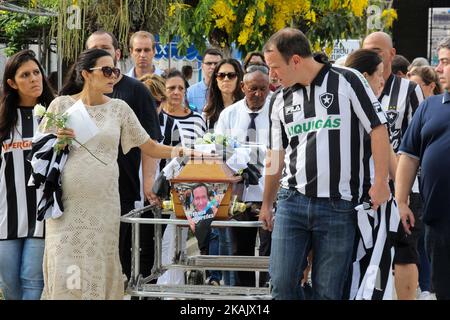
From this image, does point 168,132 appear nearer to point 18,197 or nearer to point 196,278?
point 196,278

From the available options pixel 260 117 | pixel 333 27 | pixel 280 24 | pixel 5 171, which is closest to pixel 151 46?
pixel 260 117

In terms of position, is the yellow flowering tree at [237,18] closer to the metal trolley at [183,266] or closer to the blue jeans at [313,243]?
the metal trolley at [183,266]

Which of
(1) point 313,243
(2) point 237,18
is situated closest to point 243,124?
(1) point 313,243

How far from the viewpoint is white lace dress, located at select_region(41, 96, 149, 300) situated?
685 centimetres

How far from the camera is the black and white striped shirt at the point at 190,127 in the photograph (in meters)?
9.16

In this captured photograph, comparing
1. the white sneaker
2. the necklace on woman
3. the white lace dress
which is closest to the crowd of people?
the white lace dress

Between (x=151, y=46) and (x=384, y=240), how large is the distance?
4.10 m

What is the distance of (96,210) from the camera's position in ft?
22.7

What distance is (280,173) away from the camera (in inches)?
273

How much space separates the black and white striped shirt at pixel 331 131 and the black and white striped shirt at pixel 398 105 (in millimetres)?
1758

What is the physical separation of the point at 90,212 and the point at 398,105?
8.71ft

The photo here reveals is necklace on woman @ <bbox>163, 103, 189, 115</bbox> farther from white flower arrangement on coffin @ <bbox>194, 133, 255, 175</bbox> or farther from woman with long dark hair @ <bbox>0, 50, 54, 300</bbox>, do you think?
white flower arrangement on coffin @ <bbox>194, 133, 255, 175</bbox>

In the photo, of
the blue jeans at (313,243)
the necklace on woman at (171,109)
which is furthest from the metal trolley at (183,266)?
the necklace on woman at (171,109)

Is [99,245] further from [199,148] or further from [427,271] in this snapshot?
[427,271]
